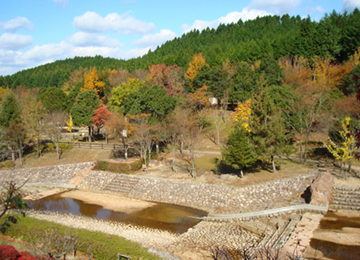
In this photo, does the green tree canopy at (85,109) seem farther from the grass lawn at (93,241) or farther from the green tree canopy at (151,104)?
the grass lawn at (93,241)

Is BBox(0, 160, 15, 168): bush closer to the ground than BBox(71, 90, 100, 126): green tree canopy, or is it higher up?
closer to the ground

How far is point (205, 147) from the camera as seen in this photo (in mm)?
34125

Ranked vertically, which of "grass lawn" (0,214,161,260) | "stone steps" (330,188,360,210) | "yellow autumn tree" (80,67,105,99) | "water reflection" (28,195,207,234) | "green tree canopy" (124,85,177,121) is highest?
"yellow autumn tree" (80,67,105,99)

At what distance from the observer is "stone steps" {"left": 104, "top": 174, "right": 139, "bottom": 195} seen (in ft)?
83.0

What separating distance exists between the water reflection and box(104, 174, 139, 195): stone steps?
299cm

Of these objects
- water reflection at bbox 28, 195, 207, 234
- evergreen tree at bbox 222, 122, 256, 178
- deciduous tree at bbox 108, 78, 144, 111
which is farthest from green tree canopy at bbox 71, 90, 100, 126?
evergreen tree at bbox 222, 122, 256, 178

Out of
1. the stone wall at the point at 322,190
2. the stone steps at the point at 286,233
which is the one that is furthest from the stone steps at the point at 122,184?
the stone wall at the point at 322,190

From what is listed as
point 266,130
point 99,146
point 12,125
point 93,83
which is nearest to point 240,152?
point 266,130

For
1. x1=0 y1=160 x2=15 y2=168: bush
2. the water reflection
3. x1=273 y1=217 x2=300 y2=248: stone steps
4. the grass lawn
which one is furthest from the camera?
x1=0 y1=160 x2=15 y2=168: bush

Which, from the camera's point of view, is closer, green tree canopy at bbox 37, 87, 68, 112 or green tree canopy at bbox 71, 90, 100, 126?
green tree canopy at bbox 71, 90, 100, 126

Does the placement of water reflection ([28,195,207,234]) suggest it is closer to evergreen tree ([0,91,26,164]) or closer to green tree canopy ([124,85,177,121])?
green tree canopy ([124,85,177,121])

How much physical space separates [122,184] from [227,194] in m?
9.98

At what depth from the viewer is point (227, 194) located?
21.0m

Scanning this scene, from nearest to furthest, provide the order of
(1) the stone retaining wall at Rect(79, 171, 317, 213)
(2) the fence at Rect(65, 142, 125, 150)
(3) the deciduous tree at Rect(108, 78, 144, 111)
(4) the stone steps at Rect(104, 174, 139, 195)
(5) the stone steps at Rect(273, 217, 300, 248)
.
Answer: (5) the stone steps at Rect(273, 217, 300, 248) < (1) the stone retaining wall at Rect(79, 171, 317, 213) < (4) the stone steps at Rect(104, 174, 139, 195) < (2) the fence at Rect(65, 142, 125, 150) < (3) the deciduous tree at Rect(108, 78, 144, 111)
